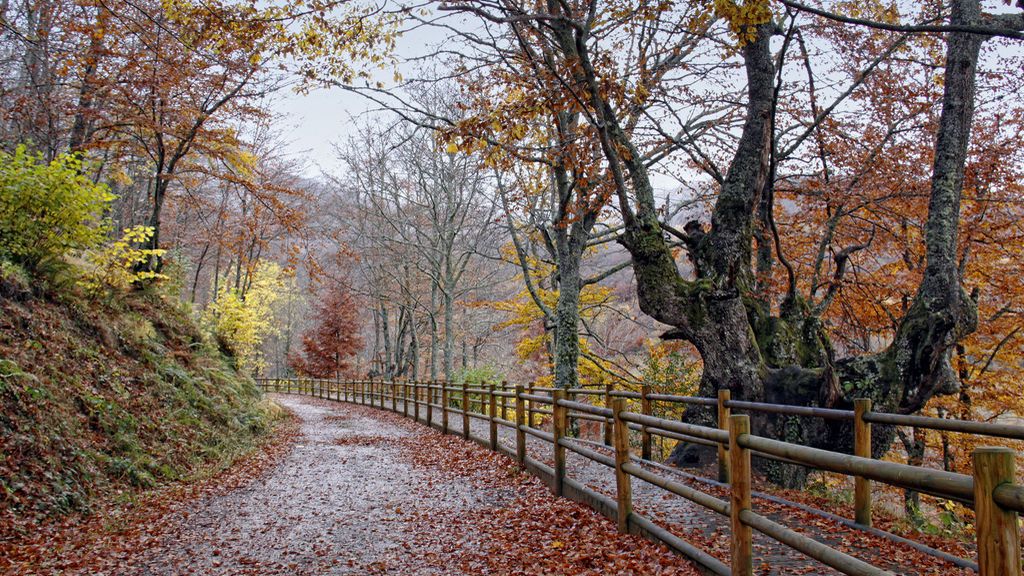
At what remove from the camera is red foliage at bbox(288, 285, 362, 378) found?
39.1m

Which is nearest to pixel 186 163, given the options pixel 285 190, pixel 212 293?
pixel 285 190

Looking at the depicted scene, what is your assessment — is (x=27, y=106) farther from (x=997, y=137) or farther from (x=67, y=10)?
(x=997, y=137)

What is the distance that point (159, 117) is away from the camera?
518 inches

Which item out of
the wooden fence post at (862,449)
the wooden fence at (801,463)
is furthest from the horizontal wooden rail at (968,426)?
the wooden fence post at (862,449)

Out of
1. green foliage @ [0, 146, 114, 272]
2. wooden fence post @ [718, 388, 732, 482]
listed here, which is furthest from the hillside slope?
wooden fence post @ [718, 388, 732, 482]

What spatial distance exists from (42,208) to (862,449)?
10.7m

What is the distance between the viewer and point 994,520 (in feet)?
6.16

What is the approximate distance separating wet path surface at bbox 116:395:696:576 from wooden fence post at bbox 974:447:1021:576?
2467 millimetres

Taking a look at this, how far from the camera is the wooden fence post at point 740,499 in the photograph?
11.1 ft

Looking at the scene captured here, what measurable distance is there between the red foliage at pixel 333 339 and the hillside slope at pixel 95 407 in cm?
2637

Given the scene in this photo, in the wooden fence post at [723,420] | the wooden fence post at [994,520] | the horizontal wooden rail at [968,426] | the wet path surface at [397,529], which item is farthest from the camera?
the wooden fence post at [723,420]

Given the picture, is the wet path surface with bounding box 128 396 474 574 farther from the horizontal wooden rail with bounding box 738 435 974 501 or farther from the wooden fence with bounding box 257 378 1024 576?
the horizontal wooden rail with bounding box 738 435 974 501

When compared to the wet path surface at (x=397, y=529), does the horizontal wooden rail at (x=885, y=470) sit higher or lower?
higher

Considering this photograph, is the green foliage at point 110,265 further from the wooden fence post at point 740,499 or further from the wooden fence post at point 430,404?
the wooden fence post at point 740,499
